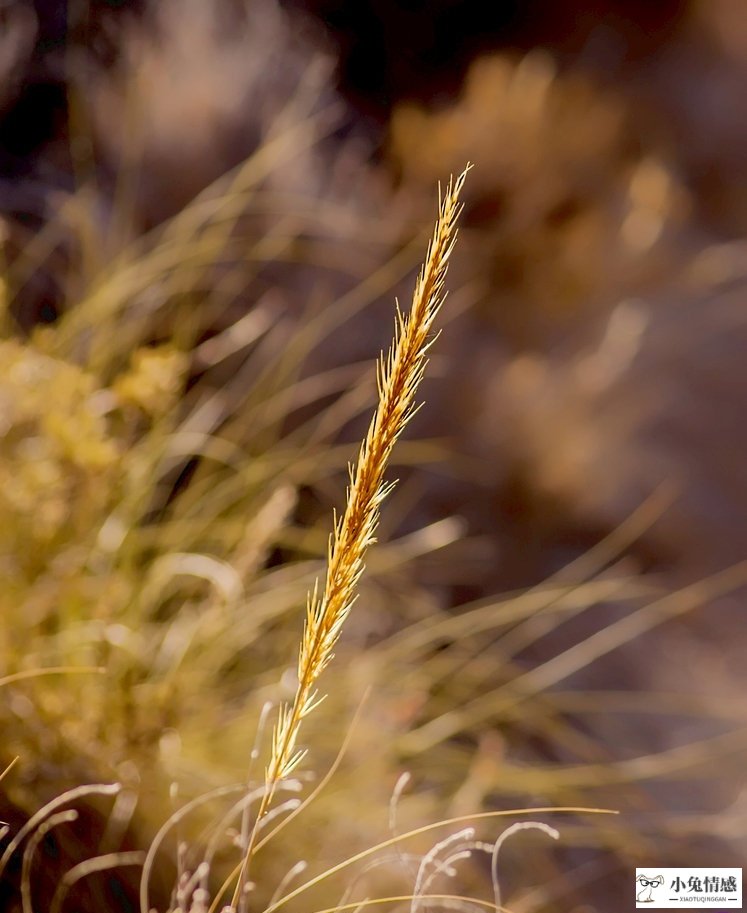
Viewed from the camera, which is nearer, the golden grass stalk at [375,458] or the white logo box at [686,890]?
the golden grass stalk at [375,458]

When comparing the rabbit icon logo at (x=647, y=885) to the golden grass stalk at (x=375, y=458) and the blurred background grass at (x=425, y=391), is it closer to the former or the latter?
the blurred background grass at (x=425, y=391)

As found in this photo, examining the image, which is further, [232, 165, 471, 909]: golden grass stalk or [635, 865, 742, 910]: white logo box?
[635, 865, 742, 910]: white logo box

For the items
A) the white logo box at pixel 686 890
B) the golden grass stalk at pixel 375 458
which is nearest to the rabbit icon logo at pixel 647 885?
the white logo box at pixel 686 890

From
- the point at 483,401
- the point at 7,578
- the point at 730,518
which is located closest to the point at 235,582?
the point at 7,578

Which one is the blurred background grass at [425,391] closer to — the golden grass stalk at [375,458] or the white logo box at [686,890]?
the white logo box at [686,890]

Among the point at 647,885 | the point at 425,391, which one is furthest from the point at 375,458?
the point at 425,391

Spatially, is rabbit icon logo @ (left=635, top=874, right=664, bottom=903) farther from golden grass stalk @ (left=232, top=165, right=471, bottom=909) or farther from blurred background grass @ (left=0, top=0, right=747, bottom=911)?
golden grass stalk @ (left=232, top=165, right=471, bottom=909)

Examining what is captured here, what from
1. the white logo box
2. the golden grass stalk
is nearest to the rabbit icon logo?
the white logo box

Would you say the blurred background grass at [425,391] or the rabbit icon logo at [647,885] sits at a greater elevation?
the blurred background grass at [425,391]
